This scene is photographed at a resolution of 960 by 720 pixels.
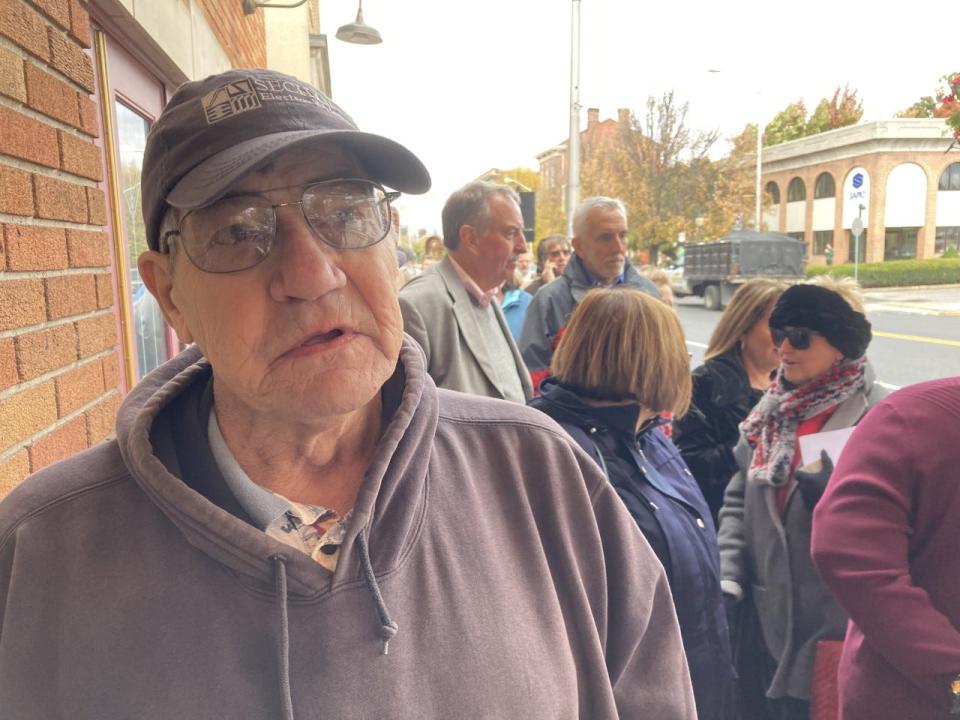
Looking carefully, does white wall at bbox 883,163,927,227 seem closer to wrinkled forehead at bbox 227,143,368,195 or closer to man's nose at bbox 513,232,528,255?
man's nose at bbox 513,232,528,255

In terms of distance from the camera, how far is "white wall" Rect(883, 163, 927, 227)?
1337 inches

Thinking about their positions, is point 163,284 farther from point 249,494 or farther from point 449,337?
point 449,337

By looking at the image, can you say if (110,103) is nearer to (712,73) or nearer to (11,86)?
(11,86)

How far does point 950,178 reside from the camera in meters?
34.6

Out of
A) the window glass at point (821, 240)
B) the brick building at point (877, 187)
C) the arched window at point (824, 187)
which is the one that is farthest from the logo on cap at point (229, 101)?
the window glass at point (821, 240)

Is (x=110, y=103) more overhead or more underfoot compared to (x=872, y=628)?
more overhead

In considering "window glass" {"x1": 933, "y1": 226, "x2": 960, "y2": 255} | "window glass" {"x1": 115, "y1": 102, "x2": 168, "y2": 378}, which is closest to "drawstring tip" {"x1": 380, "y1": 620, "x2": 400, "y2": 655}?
"window glass" {"x1": 115, "y1": 102, "x2": 168, "y2": 378}

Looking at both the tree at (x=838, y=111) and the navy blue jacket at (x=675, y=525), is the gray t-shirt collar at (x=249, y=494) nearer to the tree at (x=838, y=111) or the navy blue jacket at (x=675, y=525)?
the navy blue jacket at (x=675, y=525)

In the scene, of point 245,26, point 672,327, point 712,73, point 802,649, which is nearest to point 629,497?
point 672,327

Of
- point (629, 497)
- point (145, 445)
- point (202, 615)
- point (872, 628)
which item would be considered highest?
point (145, 445)

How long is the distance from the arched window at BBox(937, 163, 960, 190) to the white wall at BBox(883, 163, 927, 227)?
1073mm

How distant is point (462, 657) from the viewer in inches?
43.4

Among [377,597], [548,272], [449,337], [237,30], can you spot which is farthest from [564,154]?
[377,597]

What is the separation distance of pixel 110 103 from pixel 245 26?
379cm
